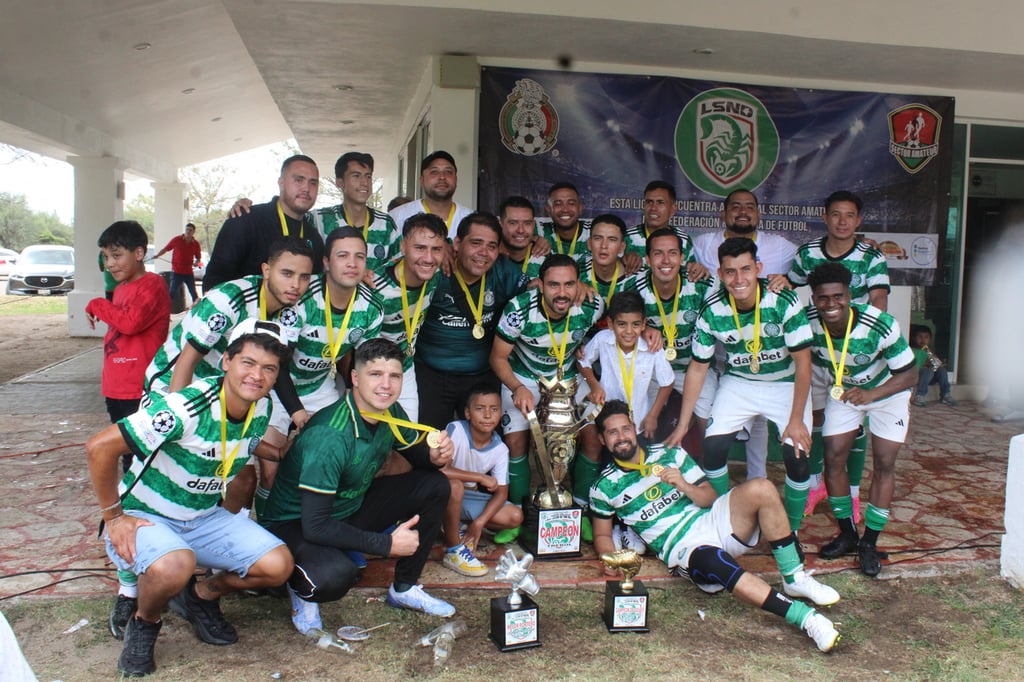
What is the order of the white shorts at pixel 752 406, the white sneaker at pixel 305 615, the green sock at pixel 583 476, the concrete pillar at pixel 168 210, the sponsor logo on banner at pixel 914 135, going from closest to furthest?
the white sneaker at pixel 305 615 < the white shorts at pixel 752 406 < the green sock at pixel 583 476 < the sponsor logo on banner at pixel 914 135 < the concrete pillar at pixel 168 210

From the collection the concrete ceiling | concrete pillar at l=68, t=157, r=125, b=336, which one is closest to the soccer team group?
the concrete ceiling

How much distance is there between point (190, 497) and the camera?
9.77 feet

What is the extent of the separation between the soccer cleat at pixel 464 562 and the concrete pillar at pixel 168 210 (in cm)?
1384

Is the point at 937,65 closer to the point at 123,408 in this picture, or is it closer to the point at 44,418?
the point at 123,408

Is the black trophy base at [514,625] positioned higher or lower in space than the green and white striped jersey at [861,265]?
lower

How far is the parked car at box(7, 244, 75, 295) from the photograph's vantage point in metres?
20.0

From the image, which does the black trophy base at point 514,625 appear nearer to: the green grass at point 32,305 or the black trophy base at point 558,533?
the black trophy base at point 558,533

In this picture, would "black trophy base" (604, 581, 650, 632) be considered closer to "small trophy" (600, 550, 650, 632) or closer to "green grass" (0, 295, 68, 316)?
"small trophy" (600, 550, 650, 632)

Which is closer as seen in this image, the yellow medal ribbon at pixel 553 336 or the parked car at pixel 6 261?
the yellow medal ribbon at pixel 553 336

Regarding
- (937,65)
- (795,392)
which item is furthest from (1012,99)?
(795,392)

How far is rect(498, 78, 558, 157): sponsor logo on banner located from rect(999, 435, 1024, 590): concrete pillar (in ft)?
12.7

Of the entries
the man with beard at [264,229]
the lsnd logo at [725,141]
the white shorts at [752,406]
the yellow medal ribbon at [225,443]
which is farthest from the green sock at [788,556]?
the lsnd logo at [725,141]

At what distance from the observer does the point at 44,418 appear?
664 centimetres

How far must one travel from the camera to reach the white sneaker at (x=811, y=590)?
3.33 m
